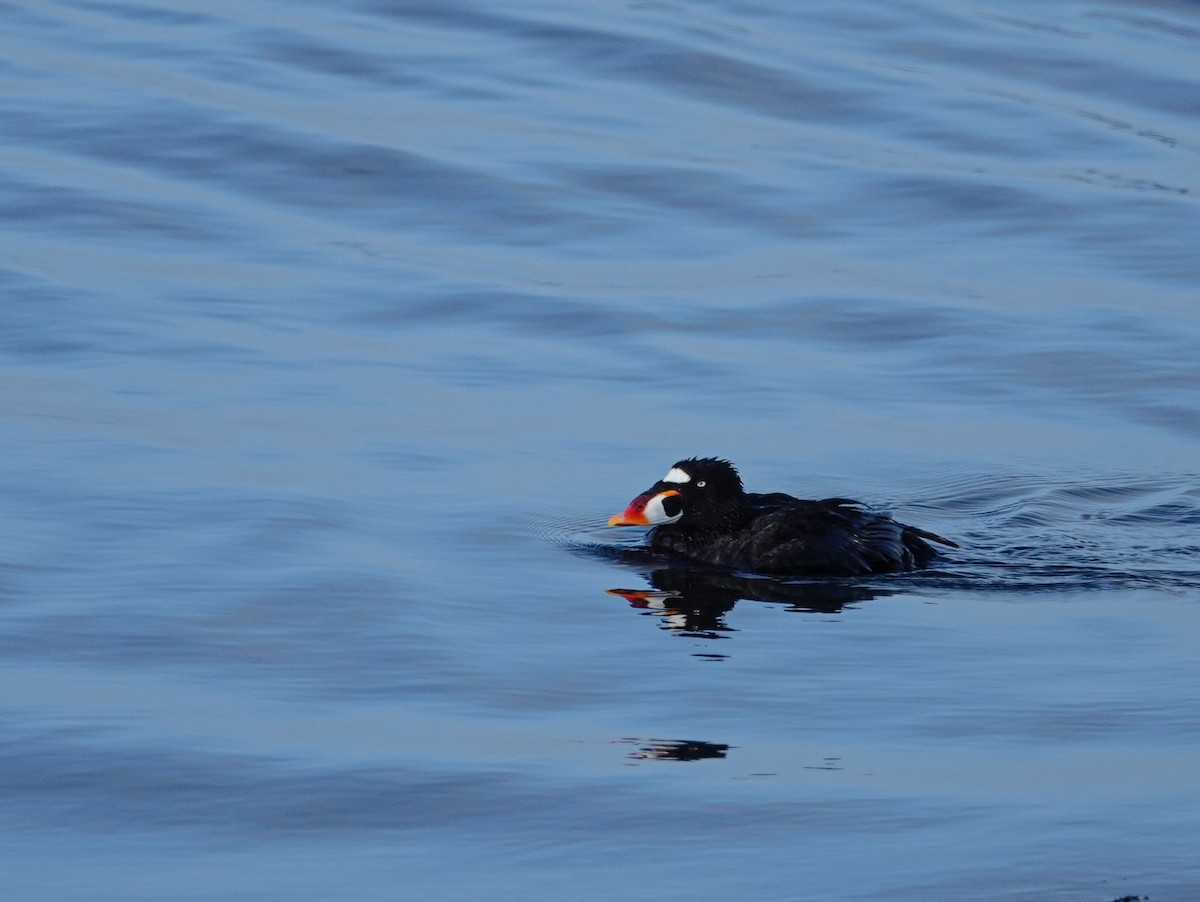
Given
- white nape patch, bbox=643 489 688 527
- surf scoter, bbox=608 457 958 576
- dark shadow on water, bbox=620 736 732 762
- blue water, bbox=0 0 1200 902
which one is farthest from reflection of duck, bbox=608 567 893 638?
dark shadow on water, bbox=620 736 732 762

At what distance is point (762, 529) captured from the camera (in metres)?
10.4

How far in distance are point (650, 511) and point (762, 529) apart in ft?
1.87

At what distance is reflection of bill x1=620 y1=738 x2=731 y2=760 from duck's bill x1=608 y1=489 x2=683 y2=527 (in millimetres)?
3174

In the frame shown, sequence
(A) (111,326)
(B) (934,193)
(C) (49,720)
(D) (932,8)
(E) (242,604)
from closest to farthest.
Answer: (C) (49,720) → (E) (242,604) → (A) (111,326) → (B) (934,193) → (D) (932,8)

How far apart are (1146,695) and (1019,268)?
9.43 meters

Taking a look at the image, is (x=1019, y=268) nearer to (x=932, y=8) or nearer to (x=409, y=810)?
(x=409, y=810)

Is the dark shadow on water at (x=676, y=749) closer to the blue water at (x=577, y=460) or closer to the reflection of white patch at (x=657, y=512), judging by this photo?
the blue water at (x=577, y=460)

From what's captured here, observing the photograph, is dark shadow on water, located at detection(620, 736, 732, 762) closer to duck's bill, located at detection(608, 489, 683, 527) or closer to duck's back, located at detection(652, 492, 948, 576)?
duck's back, located at detection(652, 492, 948, 576)

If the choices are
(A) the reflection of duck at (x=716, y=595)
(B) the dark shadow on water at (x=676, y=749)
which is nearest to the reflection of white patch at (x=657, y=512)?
(A) the reflection of duck at (x=716, y=595)

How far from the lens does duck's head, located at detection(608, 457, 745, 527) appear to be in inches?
412

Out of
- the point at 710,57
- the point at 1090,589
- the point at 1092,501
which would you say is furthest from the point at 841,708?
the point at 710,57

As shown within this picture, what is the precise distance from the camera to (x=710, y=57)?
25.1m

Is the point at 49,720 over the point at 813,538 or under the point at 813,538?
under

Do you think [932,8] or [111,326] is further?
[932,8]
